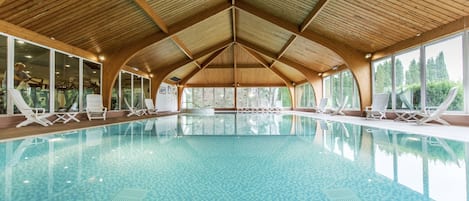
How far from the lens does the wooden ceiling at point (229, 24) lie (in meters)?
6.23

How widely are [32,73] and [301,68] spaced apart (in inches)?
474

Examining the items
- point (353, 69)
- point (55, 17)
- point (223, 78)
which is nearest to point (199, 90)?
point (223, 78)

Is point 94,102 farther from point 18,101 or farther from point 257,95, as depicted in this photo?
point 257,95

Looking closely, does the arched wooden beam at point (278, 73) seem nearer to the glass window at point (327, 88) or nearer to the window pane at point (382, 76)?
the glass window at point (327, 88)

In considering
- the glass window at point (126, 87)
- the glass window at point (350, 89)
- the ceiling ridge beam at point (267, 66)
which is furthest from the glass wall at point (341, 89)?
the glass window at point (126, 87)

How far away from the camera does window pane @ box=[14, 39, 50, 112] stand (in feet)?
21.3

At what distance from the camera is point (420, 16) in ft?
21.2

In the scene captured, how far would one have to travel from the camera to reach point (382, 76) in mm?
9539

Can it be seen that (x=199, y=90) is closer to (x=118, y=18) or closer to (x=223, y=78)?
(x=223, y=78)

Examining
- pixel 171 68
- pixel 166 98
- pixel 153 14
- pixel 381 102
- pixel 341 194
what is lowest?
pixel 341 194

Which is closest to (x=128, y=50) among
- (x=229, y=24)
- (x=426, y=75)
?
(x=229, y=24)

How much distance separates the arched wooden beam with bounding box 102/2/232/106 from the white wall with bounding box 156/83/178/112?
24.9 feet

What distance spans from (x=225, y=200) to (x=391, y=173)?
63.7 inches

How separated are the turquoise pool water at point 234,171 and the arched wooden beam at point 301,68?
10834mm
